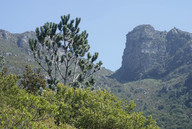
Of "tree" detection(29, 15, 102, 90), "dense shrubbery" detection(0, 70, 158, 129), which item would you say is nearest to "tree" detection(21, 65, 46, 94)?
"tree" detection(29, 15, 102, 90)

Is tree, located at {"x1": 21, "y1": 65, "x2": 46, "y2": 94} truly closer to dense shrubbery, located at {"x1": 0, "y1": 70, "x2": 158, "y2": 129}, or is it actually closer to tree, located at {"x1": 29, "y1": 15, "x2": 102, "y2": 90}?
tree, located at {"x1": 29, "y1": 15, "x2": 102, "y2": 90}

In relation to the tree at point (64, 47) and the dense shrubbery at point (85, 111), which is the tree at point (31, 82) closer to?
the tree at point (64, 47)

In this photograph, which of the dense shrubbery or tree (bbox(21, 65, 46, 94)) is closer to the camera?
the dense shrubbery

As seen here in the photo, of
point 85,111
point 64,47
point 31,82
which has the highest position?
point 64,47

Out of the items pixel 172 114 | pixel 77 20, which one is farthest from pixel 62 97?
pixel 172 114

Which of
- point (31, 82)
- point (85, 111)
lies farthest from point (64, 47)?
point (85, 111)

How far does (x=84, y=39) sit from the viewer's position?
27531mm

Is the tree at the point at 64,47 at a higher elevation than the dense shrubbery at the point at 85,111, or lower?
higher

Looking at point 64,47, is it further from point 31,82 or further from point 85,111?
point 85,111

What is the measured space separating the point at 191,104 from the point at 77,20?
6461 inches

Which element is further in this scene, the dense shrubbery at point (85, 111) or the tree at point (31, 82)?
the tree at point (31, 82)

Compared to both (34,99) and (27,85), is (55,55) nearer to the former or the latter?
(27,85)

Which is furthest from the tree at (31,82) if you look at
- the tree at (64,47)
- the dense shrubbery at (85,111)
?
the dense shrubbery at (85,111)

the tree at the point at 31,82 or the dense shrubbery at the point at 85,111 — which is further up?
the tree at the point at 31,82
